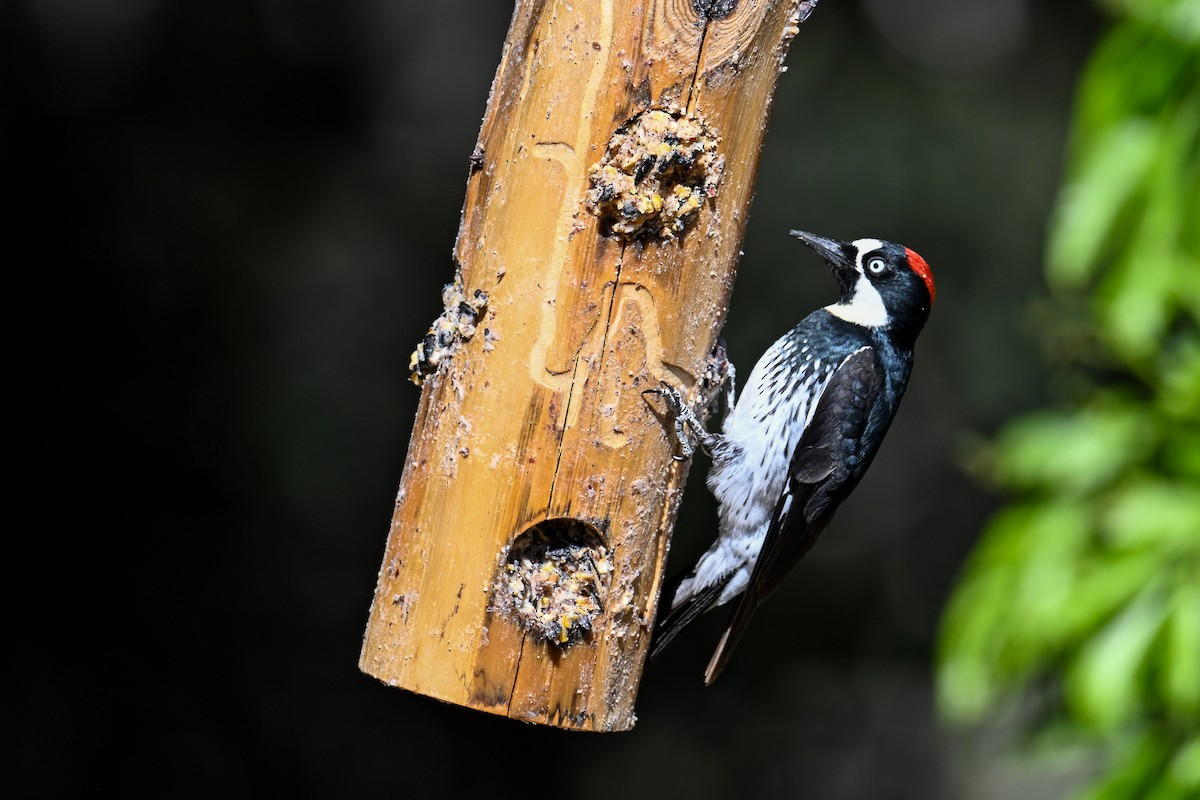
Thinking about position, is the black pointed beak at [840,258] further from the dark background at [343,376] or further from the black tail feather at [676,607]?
the dark background at [343,376]

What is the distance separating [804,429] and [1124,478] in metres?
0.69

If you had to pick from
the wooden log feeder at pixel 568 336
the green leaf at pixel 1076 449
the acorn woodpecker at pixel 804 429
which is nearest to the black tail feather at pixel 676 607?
the acorn woodpecker at pixel 804 429

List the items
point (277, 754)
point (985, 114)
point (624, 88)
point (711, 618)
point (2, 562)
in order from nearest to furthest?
point (624, 88) < point (2, 562) < point (277, 754) < point (711, 618) < point (985, 114)

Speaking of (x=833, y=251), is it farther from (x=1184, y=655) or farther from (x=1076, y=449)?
(x=1184, y=655)

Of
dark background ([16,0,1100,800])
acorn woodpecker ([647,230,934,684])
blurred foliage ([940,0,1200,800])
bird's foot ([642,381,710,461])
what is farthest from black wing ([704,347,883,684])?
dark background ([16,0,1100,800])

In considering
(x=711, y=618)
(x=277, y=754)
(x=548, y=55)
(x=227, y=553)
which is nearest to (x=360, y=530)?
(x=227, y=553)

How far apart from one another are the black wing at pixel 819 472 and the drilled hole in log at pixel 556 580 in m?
0.55

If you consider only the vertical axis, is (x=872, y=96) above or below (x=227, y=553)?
above

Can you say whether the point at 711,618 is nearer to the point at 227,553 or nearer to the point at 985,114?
the point at 227,553

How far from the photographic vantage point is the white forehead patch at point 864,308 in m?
2.88

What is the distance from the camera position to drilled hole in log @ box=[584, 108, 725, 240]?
1.88 meters

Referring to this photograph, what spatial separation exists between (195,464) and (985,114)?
4729mm

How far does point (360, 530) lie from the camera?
571 centimetres

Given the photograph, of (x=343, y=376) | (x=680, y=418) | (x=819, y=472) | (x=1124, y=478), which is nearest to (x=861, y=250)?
(x=819, y=472)
